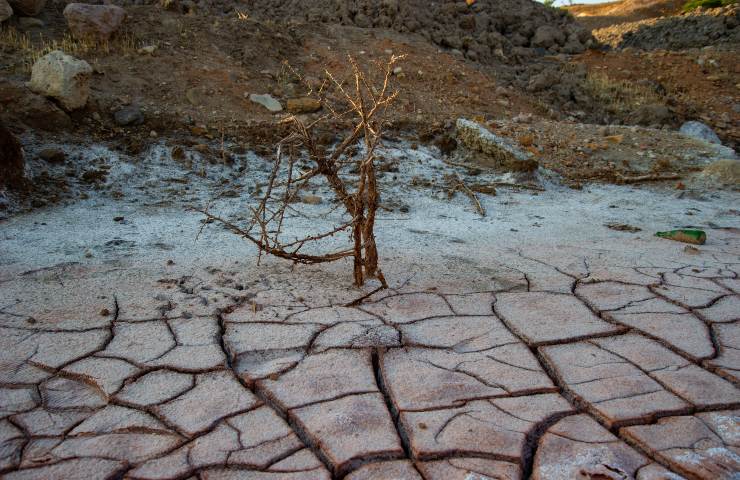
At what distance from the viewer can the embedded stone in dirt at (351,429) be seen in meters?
1.85

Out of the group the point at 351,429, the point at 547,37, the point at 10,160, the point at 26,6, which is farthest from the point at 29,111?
the point at 547,37

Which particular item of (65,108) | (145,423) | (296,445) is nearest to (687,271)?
(296,445)

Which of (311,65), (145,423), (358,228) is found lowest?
(145,423)

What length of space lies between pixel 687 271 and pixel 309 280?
197 centimetres

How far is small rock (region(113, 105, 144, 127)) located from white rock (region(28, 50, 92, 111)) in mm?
278

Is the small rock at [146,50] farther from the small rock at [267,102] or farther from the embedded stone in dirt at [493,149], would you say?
the embedded stone in dirt at [493,149]

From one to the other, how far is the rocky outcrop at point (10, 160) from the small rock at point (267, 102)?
2.40m

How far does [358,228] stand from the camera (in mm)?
2936

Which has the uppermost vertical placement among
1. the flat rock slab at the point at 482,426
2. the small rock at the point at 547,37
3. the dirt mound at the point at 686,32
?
the dirt mound at the point at 686,32

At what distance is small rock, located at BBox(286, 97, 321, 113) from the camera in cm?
610

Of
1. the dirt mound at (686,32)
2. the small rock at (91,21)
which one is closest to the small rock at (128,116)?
the small rock at (91,21)

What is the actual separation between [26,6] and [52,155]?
3047mm

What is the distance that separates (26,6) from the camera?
6578 millimetres

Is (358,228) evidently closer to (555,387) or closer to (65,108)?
(555,387)
